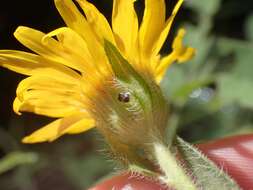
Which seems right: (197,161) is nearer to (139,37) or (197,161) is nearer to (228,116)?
(139,37)

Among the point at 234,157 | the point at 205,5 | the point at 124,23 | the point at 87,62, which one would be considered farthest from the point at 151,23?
the point at 205,5

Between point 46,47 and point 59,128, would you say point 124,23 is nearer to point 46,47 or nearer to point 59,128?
point 46,47

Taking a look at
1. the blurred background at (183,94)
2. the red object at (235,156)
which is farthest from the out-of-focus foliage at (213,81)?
the red object at (235,156)

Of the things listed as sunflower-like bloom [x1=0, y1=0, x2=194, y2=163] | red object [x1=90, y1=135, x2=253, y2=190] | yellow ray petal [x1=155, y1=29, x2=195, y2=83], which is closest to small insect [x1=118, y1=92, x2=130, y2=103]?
sunflower-like bloom [x1=0, y1=0, x2=194, y2=163]

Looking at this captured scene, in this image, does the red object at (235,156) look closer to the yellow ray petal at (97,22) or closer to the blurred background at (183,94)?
the blurred background at (183,94)

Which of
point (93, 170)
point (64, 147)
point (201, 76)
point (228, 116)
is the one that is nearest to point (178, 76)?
point (201, 76)

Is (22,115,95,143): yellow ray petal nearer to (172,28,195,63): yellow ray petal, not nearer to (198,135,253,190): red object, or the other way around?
(172,28,195,63): yellow ray petal
